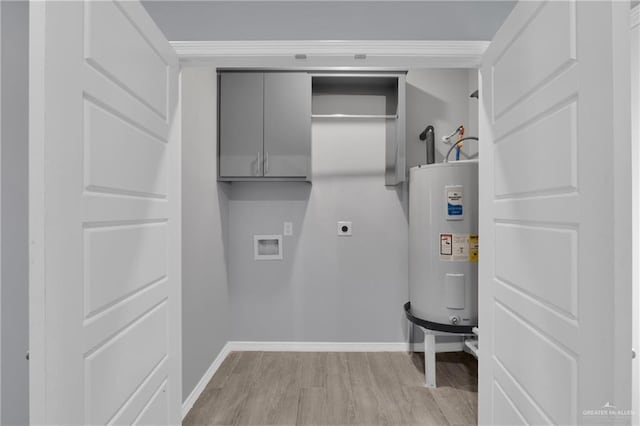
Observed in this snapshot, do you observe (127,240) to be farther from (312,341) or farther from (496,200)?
(312,341)

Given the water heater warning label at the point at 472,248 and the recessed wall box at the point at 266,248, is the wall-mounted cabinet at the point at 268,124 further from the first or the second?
the water heater warning label at the point at 472,248

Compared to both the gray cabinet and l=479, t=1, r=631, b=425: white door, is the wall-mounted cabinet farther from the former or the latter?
l=479, t=1, r=631, b=425: white door

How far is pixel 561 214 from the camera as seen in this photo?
822mm

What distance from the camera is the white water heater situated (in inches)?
89.1

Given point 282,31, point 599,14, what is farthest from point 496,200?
point 282,31

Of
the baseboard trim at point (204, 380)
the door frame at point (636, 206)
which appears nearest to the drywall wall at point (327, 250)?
the baseboard trim at point (204, 380)

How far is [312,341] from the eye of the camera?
299 centimetres

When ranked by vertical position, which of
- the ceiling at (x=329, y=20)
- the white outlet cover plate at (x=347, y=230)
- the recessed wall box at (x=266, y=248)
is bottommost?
the recessed wall box at (x=266, y=248)

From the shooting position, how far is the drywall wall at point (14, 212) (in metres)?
0.95

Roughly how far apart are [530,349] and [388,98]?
2.39 metres

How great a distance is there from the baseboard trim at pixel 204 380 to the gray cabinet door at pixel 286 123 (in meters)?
1.48

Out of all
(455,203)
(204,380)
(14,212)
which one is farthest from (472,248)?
(14,212)

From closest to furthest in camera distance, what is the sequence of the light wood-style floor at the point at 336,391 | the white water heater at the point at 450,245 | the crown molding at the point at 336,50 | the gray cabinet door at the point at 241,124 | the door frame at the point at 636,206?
the door frame at the point at 636,206
the crown molding at the point at 336,50
the light wood-style floor at the point at 336,391
the white water heater at the point at 450,245
the gray cabinet door at the point at 241,124

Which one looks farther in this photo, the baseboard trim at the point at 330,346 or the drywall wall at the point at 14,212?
the baseboard trim at the point at 330,346
